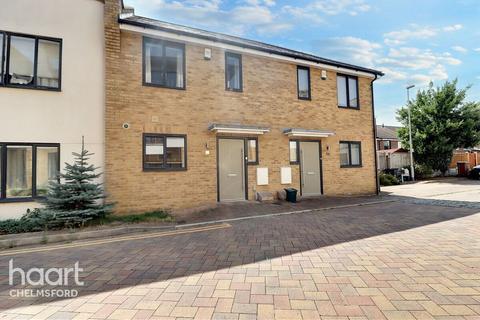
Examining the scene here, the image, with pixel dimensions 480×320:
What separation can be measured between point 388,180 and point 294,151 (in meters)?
11.4

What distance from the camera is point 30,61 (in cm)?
796

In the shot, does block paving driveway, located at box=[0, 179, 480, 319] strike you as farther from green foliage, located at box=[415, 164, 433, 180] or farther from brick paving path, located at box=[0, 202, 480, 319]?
green foliage, located at box=[415, 164, 433, 180]

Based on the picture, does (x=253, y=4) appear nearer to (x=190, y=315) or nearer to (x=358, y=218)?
(x=358, y=218)

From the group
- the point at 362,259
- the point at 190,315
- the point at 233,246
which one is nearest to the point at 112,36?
the point at 233,246

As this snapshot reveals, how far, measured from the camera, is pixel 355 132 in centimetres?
1369

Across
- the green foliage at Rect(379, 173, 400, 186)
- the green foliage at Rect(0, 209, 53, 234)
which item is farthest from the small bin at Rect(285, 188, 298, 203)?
the green foliage at Rect(379, 173, 400, 186)

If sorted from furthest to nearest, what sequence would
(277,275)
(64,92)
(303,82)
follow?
(303,82)
(64,92)
(277,275)

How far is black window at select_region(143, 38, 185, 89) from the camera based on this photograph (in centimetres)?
935

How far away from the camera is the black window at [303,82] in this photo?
1241 centimetres

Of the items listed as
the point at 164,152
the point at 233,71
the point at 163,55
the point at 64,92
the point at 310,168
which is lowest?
the point at 310,168

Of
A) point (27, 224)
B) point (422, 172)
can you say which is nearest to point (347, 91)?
point (422, 172)

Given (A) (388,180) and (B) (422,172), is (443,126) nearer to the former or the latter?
(B) (422,172)

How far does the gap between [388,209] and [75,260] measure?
9.59m

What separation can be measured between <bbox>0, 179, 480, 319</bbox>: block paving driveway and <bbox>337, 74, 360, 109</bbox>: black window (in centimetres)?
844
